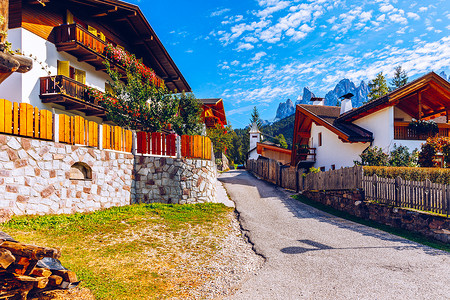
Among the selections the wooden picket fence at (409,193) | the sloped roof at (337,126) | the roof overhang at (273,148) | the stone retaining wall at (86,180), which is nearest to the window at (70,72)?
the stone retaining wall at (86,180)

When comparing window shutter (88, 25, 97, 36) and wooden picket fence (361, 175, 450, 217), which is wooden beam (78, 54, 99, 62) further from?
wooden picket fence (361, 175, 450, 217)

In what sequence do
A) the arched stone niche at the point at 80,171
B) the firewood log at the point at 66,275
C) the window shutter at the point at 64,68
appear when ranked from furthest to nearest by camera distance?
the window shutter at the point at 64,68 → the arched stone niche at the point at 80,171 → the firewood log at the point at 66,275

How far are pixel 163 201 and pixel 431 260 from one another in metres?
11.4

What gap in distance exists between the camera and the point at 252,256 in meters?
8.51

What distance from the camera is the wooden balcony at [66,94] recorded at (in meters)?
15.4

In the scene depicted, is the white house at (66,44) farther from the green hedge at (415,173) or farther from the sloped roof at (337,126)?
the green hedge at (415,173)

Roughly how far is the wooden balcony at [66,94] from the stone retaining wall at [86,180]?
19.2 feet

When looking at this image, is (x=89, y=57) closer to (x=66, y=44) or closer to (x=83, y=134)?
(x=66, y=44)

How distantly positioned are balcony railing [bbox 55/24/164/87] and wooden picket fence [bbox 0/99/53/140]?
8.39 metres

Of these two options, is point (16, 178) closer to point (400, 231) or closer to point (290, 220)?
point (290, 220)

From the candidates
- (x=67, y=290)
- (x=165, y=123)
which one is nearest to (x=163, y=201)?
(x=165, y=123)

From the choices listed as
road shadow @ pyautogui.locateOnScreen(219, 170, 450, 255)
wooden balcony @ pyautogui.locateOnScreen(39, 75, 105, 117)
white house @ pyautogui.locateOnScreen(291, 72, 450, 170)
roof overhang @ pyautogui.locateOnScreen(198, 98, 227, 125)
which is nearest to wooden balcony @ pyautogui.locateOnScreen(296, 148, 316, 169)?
white house @ pyautogui.locateOnScreen(291, 72, 450, 170)

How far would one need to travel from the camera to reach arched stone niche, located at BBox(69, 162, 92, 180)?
11.2 m

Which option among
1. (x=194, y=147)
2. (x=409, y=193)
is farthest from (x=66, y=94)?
(x=409, y=193)
